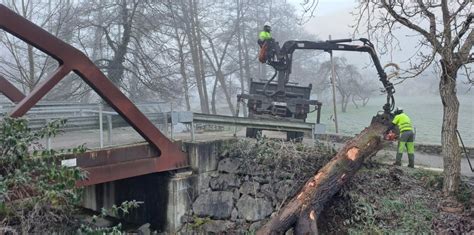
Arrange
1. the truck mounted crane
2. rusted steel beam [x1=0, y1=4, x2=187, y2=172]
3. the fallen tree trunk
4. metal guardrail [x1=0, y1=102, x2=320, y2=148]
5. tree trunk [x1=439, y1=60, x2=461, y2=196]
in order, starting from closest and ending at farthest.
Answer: rusted steel beam [x1=0, y1=4, x2=187, y2=172] < the fallen tree trunk < tree trunk [x1=439, y1=60, x2=461, y2=196] < metal guardrail [x1=0, y1=102, x2=320, y2=148] < the truck mounted crane

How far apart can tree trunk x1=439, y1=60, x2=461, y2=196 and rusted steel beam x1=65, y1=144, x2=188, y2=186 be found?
5439 mm

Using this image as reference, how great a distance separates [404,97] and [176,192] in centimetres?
3140

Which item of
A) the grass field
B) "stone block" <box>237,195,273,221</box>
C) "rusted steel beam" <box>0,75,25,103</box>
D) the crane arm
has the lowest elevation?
"stone block" <box>237,195,273,221</box>

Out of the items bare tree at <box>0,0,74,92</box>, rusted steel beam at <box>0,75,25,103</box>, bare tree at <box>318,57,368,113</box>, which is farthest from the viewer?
bare tree at <box>318,57,368,113</box>

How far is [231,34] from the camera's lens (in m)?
26.1

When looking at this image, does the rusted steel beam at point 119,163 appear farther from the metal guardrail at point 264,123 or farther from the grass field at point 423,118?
the grass field at point 423,118

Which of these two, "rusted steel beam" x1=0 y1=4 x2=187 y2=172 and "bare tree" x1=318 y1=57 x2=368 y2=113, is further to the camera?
"bare tree" x1=318 y1=57 x2=368 y2=113

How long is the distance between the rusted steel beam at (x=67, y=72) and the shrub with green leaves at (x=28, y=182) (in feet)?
4.26

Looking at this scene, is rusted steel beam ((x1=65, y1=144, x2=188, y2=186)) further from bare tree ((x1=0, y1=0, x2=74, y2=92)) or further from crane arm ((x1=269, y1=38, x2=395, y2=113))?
bare tree ((x1=0, y1=0, x2=74, y2=92))

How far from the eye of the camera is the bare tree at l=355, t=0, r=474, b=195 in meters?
8.12

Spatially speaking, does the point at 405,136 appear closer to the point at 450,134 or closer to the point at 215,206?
the point at 450,134

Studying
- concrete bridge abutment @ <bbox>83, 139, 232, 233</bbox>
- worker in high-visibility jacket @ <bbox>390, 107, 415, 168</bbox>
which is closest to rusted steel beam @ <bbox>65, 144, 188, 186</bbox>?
concrete bridge abutment @ <bbox>83, 139, 232, 233</bbox>

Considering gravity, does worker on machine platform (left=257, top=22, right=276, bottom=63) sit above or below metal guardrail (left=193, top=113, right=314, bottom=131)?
above

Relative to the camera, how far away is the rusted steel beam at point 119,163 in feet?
27.1
